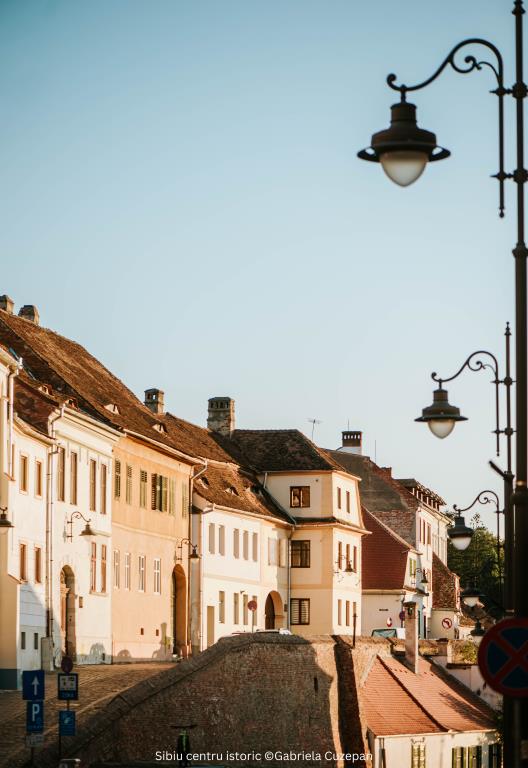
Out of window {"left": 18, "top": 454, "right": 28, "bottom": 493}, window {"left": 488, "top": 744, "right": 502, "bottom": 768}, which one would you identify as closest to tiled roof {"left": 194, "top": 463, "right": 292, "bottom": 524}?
window {"left": 488, "top": 744, "right": 502, "bottom": 768}

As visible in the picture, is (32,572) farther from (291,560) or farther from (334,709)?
(291,560)

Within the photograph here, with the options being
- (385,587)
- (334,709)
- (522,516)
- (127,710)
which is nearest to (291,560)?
(385,587)

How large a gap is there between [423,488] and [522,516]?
98.1 m

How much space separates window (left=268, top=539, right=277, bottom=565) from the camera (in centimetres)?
8350

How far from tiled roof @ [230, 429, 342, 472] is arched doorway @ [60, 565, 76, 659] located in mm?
37078

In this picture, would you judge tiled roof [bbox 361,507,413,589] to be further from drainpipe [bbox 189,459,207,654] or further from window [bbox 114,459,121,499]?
window [bbox 114,459,121,499]

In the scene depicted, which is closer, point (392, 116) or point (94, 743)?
point (392, 116)

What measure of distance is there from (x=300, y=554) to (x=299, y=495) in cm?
328

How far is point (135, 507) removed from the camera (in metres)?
62.3

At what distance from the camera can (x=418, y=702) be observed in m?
63.3

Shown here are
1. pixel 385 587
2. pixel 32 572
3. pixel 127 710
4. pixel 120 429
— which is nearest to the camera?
pixel 127 710

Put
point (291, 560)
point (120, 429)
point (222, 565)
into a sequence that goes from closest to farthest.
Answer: point (120, 429) → point (222, 565) → point (291, 560)

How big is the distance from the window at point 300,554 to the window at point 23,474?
3980cm

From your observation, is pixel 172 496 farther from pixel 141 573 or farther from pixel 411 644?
pixel 411 644
